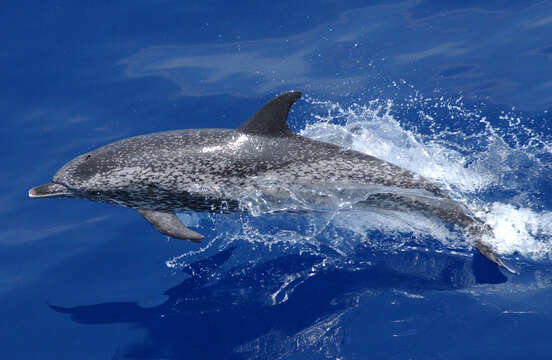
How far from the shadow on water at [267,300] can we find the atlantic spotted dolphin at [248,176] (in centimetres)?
61

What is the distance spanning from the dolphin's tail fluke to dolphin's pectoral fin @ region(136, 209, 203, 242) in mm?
3089

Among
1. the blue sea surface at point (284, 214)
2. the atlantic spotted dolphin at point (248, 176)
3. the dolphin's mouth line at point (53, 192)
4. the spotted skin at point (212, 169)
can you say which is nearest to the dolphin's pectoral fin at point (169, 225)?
the atlantic spotted dolphin at point (248, 176)

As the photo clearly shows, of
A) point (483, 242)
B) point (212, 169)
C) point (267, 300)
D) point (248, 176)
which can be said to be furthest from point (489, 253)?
point (212, 169)

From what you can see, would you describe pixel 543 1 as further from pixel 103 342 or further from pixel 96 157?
pixel 103 342

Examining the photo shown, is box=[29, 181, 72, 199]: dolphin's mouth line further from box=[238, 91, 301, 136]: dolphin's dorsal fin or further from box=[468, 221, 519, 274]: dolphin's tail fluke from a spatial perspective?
box=[468, 221, 519, 274]: dolphin's tail fluke

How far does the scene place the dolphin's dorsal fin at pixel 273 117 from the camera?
6449mm

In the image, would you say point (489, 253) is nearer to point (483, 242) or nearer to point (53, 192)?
point (483, 242)

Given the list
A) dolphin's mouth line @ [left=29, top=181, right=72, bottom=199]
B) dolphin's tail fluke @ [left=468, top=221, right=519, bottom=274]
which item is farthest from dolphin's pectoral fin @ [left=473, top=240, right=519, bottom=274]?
dolphin's mouth line @ [left=29, top=181, right=72, bottom=199]

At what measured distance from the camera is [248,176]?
21.0ft

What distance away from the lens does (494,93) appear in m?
9.47

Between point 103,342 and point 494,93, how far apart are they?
280 inches

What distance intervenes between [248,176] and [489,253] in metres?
2.78

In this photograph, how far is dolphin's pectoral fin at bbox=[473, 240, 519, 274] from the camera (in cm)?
621

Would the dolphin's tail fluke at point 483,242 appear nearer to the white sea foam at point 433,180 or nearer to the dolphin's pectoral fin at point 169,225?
the white sea foam at point 433,180
